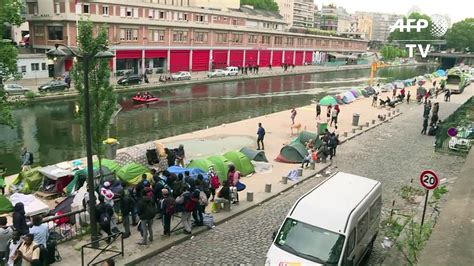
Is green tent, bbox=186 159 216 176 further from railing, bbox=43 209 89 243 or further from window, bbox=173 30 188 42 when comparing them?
window, bbox=173 30 188 42

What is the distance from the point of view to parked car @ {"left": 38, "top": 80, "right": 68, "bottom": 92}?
147 ft

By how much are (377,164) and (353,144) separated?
5316 mm

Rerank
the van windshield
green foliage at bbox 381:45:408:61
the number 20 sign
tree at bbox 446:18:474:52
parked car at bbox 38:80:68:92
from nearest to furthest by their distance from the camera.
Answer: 1. the van windshield
2. the number 20 sign
3. parked car at bbox 38:80:68:92
4. green foliage at bbox 381:45:408:61
5. tree at bbox 446:18:474:52

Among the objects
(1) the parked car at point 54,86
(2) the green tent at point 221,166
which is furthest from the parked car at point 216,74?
(2) the green tent at point 221,166

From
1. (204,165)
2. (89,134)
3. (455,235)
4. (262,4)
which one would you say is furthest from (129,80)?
(262,4)

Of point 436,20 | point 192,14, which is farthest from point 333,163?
point 192,14

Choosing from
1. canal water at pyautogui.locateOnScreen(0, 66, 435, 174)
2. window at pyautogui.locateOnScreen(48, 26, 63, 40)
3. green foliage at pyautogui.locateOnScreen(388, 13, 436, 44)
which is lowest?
canal water at pyautogui.locateOnScreen(0, 66, 435, 174)

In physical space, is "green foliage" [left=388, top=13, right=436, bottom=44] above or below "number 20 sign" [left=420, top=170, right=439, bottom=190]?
above

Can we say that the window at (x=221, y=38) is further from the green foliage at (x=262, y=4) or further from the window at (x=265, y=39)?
the green foliage at (x=262, y=4)

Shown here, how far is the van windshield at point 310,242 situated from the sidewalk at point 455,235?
2.29 m

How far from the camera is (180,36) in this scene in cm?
7150

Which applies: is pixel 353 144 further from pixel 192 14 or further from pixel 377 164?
pixel 192 14

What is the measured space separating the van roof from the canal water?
10615 mm

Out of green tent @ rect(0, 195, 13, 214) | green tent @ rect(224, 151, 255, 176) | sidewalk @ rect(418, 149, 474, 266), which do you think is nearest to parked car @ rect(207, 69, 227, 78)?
green tent @ rect(224, 151, 255, 176)
